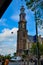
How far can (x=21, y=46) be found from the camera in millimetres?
136375

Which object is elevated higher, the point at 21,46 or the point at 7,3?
the point at 21,46

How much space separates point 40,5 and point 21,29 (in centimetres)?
12707

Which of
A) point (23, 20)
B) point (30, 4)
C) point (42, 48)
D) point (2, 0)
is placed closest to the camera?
point (2, 0)

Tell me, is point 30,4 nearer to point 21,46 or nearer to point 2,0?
point 2,0

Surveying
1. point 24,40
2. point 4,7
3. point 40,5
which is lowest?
point 4,7

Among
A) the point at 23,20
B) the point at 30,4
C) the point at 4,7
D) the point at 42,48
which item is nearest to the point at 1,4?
the point at 4,7

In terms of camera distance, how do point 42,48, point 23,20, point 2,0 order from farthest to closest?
point 23,20 < point 42,48 < point 2,0

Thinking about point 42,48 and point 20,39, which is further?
point 20,39

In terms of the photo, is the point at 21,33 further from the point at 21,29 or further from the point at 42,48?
the point at 42,48

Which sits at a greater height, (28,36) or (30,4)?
(28,36)

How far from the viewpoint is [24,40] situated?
138125 millimetres

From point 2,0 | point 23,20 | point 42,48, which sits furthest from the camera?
point 23,20

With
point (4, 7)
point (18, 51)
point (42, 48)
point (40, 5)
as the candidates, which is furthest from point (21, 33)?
point (4, 7)

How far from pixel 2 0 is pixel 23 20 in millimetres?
130999
